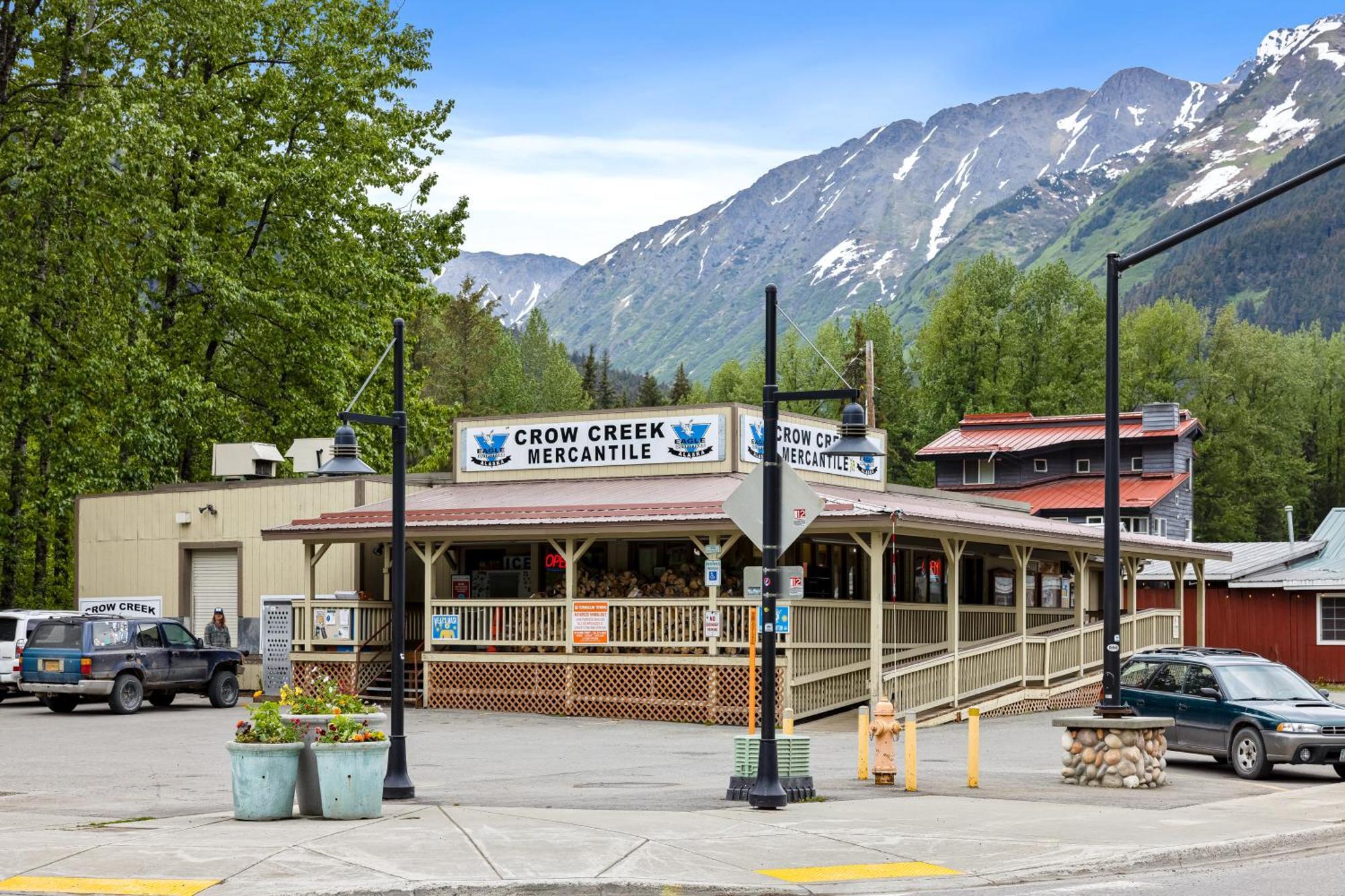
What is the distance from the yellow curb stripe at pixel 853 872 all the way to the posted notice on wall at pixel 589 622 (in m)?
16.7

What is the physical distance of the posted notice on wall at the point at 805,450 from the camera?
103 feet

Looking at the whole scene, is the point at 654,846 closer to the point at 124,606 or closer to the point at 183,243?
the point at 124,606

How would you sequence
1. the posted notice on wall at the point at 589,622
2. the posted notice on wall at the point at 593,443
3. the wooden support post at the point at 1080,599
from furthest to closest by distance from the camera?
the wooden support post at the point at 1080,599, the posted notice on wall at the point at 593,443, the posted notice on wall at the point at 589,622

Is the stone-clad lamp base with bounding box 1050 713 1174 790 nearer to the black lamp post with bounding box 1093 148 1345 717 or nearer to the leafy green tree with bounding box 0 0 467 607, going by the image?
the black lamp post with bounding box 1093 148 1345 717

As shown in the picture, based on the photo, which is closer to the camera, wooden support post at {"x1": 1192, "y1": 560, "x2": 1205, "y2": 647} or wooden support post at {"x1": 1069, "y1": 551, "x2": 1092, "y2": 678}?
wooden support post at {"x1": 1069, "y1": 551, "x2": 1092, "y2": 678}

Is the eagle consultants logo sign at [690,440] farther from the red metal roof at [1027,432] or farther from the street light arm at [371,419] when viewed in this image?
the red metal roof at [1027,432]

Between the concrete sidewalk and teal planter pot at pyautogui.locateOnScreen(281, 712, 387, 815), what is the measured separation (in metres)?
0.24

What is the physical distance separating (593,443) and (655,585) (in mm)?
3444

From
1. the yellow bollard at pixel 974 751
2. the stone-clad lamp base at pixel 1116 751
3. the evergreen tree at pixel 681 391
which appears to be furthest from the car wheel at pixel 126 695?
the evergreen tree at pixel 681 391

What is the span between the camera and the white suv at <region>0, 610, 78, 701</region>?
31234mm

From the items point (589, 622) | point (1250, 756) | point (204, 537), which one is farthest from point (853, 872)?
point (204, 537)

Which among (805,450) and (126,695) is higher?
(805,450)

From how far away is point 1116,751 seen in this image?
18891mm

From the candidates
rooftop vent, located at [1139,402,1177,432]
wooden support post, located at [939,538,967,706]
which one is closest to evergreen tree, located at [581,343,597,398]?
rooftop vent, located at [1139,402,1177,432]
